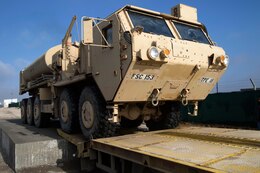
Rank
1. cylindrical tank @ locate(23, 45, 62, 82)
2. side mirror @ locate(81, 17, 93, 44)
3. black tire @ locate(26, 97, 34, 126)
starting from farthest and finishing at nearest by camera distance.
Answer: black tire @ locate(26, 97, 34, 126) → cylindrical tank @ locate(23, 45, 62, 82) → side mirror @ locate(81, 17, 93, 44)

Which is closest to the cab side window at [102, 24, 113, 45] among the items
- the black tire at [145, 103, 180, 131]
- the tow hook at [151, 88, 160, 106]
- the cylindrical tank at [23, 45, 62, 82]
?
the tow hook at [151, 88, 160, 106]

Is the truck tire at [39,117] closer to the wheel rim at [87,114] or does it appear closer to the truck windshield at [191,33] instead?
the wheel rim at [87,114]

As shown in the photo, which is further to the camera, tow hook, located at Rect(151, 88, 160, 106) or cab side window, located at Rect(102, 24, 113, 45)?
tow hook, located at Rect(151, 88, 160, 106)

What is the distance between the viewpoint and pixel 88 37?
4766 mm

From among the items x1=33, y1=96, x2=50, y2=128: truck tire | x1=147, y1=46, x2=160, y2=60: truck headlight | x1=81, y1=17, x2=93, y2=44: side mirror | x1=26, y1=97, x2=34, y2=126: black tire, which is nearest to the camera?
x1=147, y1=46, x2=160, y2=60: truck headlight

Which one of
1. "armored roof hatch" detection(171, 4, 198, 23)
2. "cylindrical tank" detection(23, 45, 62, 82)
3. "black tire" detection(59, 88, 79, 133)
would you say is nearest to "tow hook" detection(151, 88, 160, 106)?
"armored roof hatch" detection(171, 4, 198, 23)

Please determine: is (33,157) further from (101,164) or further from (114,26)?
(114,26)

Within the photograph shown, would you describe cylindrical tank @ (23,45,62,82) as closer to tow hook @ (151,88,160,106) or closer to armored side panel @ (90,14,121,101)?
armored side panel @ (90,14,121,101)

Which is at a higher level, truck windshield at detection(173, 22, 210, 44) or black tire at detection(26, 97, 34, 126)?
truck windshield at detection(173, 22, 210, 44)

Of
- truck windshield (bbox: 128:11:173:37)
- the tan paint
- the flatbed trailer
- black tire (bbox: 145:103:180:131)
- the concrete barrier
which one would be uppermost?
truck windshield (bbox: 128:11:173:37)

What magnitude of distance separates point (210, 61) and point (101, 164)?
109 inches

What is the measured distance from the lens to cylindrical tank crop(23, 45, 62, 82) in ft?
29.2

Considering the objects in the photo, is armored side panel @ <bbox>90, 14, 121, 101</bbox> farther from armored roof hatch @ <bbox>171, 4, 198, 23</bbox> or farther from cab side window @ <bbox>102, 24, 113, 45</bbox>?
armored roof hatch @ <bbox>171, 4, 198, 23</bbox>

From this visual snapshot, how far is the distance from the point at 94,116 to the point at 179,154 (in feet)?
8.26
